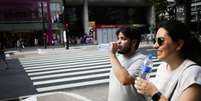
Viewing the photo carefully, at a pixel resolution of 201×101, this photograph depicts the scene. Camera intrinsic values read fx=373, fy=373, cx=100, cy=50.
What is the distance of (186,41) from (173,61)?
155mm

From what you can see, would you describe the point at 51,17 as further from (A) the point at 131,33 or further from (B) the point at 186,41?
(B) the point at 186,41

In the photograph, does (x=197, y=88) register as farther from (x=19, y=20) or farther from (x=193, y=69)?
(x=19, y=20)

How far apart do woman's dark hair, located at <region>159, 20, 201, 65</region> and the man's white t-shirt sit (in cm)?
5

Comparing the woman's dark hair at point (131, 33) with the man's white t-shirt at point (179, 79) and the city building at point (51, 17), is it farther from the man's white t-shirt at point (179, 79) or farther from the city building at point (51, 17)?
the city building at point (51, 17)

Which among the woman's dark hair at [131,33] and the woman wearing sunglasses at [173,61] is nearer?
the woman wearing sunglasses at [173,61]

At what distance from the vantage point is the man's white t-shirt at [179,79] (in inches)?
88.4

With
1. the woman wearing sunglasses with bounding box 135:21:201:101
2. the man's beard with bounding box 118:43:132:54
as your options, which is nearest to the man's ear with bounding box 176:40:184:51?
the woman wearing sunglasses with bounding box 135:21:201:101

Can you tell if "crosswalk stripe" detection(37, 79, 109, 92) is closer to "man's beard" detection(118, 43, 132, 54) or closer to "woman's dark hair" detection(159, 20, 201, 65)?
"man's beard" detection(118, 43, 132, 54)

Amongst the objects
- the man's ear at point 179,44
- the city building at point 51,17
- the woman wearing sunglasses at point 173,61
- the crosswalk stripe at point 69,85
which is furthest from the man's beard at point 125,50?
the city building at point 51,17

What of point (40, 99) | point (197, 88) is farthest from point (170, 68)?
point (40, 99)

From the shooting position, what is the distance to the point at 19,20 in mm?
42625

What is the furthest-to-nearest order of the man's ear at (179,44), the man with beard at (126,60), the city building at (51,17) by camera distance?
the city building at (51,17), the man with beard at (126,60), the man's ear at (179,44)

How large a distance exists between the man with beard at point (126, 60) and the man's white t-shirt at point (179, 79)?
0.65 m

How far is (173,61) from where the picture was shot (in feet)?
7.98
